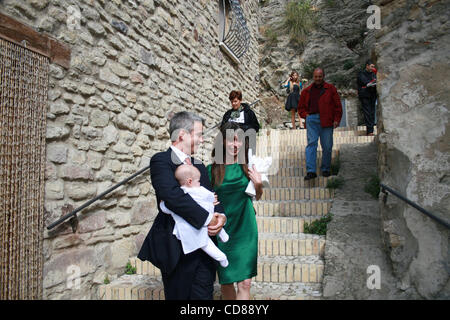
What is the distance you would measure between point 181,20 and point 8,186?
146 inches

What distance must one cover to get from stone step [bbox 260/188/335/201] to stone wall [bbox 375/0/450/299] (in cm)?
155

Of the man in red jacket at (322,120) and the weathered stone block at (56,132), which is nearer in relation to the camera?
the weathered stone block at (56,132)

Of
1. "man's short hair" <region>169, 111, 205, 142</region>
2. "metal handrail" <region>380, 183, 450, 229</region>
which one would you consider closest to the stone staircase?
"metal handrail" <region>380, 183, 450, 229</region>

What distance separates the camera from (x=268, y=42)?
1182 cm

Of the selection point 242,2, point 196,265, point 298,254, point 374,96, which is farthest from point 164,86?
point 242,2

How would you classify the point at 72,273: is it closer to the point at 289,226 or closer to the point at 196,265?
the point at 196,265

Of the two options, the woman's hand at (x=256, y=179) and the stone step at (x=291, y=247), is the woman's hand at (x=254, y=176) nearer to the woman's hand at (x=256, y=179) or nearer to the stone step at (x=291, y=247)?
the woman's hand at (x=256, y=179)

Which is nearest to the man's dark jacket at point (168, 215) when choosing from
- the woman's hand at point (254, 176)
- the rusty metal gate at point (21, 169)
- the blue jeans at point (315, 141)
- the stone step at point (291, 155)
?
the woman's hand at point (254, 176)

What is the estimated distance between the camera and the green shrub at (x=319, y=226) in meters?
3.56

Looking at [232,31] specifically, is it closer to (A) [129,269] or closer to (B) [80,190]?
(B) [80,190]

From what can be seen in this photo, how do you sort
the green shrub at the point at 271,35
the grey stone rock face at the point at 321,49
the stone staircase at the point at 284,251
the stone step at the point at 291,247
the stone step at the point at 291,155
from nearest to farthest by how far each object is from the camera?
the stone staircase at the point at 284,251 < the stone step at the point at 291,247 < the stone step at the point at 291,155 < the grey stone rock face at the point at 321,49 < the green shrub at the point at 271,35

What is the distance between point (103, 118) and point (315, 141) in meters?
2.86

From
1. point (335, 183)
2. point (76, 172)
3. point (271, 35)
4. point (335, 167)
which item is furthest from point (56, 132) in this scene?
point (271, 35)

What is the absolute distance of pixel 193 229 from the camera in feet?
5.69
